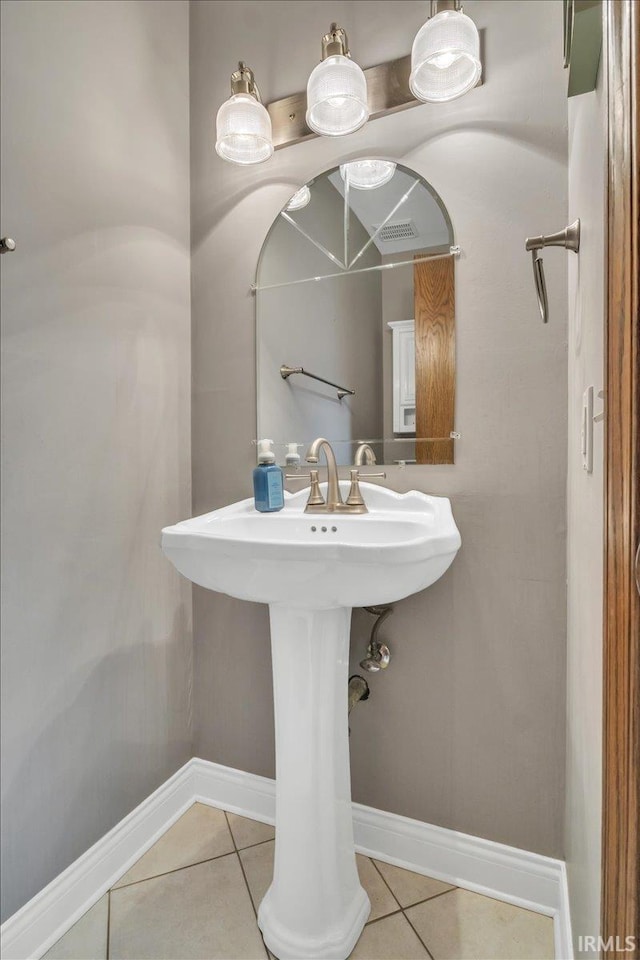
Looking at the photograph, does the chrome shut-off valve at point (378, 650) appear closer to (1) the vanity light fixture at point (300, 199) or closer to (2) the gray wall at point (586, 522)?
(2) the gray wall at point (586, 522)

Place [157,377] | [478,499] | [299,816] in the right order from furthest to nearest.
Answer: [157,377] → [478,499] → [299,816]

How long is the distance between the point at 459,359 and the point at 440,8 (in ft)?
2.43

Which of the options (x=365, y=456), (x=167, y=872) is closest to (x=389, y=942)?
(x=167, y=872)

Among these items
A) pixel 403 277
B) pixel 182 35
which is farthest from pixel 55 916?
pixel 182 35

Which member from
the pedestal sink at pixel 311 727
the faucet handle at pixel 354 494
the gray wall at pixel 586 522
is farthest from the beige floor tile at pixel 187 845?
the faucet handle at pixel 354 494

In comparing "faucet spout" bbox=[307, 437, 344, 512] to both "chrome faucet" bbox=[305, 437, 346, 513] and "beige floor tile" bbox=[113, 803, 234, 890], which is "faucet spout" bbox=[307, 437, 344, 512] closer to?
"chrome faucet" bbox=[305, 437, 346, 513]

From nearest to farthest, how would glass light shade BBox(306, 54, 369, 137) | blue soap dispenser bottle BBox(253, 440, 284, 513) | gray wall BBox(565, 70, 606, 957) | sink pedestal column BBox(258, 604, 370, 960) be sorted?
1. gray wall BBox(565, 70, 606, 957)
2. sink pedestal column BBox(258, 604, 370, 960)
3. glass light shade BBox(306, 54, 369, 137)
4. blue soap dispenser bottle BBox(253, 440, 284, 513)

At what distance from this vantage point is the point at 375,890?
Result: 3.93 ft

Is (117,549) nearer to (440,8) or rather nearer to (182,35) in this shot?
(440,8)

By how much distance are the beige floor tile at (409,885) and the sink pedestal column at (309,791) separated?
0.57 feet

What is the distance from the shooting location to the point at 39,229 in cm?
106

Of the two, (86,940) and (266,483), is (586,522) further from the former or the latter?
(86,940)

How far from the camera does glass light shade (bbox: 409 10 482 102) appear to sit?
1022 millimetres

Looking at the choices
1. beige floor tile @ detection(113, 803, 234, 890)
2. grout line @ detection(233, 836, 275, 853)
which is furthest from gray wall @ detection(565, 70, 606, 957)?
beige floor tile @ detection(113, 803, 234, 890)
